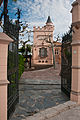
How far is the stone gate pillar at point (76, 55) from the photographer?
12.6 feet

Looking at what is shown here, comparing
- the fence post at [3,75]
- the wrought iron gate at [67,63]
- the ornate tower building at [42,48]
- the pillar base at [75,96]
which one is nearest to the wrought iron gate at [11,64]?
the fence post at [3,75]

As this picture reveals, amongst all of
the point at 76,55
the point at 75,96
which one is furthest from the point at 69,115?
the point at 76,55

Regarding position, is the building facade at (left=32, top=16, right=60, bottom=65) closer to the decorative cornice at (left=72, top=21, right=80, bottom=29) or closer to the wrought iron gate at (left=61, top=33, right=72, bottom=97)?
the wrought iron gate at (left=61, top=33, right=72, bottom=97)

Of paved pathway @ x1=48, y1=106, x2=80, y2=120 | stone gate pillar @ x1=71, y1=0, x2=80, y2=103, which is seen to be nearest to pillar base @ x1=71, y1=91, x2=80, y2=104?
stone gate pillar @ x1=71, y1=0, x2=80, y2=103

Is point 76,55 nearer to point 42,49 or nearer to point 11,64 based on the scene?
point 11,64

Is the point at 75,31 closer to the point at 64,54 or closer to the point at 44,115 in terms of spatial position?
the point at 64,54

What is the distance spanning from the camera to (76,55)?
391 centimetres

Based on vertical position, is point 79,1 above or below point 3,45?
above

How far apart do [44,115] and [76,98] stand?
1.66 metres

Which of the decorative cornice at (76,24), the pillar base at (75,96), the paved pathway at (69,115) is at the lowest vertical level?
the paved pathway at (69,115)

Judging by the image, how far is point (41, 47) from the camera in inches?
1057

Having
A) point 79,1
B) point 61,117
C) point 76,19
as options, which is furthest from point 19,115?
point 79,1

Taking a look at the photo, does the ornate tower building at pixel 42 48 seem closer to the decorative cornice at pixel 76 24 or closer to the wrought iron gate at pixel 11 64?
the decorative cornice at pixel 76 24

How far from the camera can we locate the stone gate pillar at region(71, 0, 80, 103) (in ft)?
12.6
